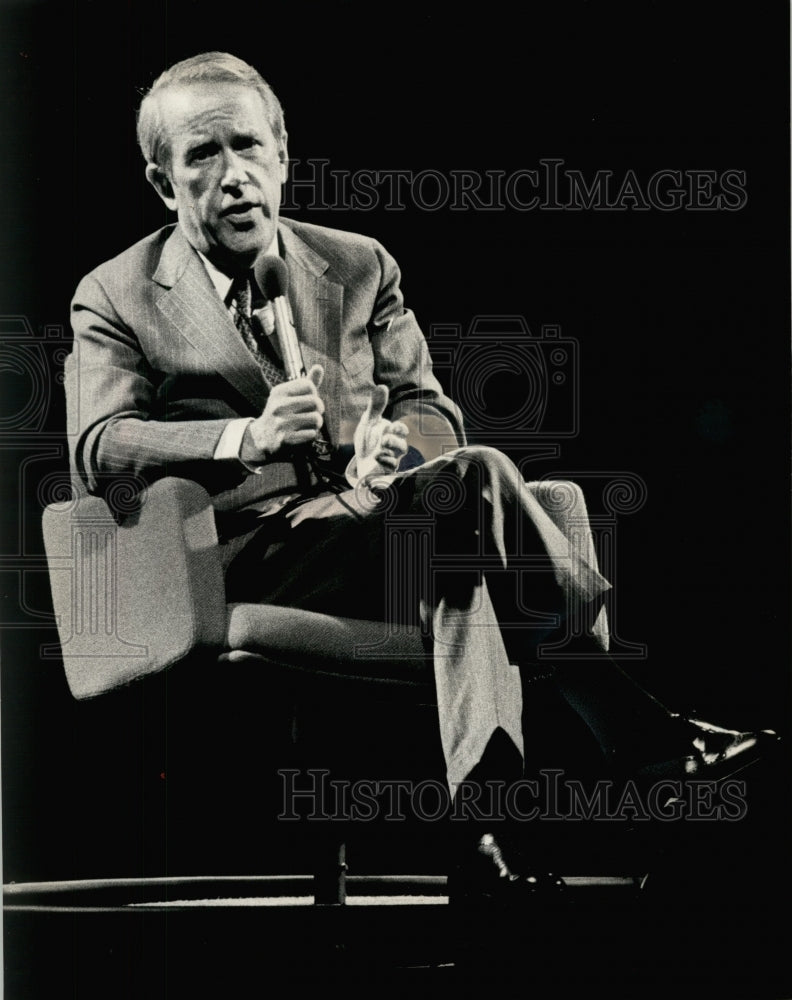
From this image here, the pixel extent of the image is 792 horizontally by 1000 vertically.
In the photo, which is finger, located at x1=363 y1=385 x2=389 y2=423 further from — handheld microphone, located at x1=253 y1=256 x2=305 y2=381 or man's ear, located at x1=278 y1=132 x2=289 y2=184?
man's ear, located at x1=278 y1=132 x2=289 y2=184

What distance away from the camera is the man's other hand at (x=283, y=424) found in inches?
138

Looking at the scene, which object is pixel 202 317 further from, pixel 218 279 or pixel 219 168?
pixel 219 168

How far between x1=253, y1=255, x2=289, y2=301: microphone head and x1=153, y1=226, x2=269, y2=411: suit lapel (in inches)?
5.3

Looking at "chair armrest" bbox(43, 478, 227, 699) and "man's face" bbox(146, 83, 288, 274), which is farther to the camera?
"man's face" bbox(146, 83, 288, 274)

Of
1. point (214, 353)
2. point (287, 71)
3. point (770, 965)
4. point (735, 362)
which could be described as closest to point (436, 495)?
point (214, 353)

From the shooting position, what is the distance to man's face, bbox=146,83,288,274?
11.6ft

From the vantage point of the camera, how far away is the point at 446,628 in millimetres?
3455

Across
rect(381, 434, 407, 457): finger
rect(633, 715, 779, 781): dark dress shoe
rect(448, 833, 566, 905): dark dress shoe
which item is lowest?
rect(448, 833, 566, 905): dark dress shoe

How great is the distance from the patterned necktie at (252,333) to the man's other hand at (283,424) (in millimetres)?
48

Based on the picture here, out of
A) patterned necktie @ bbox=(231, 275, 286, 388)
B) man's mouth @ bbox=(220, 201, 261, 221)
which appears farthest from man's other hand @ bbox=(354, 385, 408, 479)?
man's mouth @ bbox=(220, 201, 261, 221)

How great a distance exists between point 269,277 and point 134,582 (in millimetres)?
987

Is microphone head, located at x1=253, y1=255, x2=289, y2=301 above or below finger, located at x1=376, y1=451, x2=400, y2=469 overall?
above

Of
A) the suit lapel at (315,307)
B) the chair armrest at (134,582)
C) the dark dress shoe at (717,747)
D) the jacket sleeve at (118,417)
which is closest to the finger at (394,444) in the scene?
the suit lapel at (315,307)

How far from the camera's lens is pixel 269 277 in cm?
360
